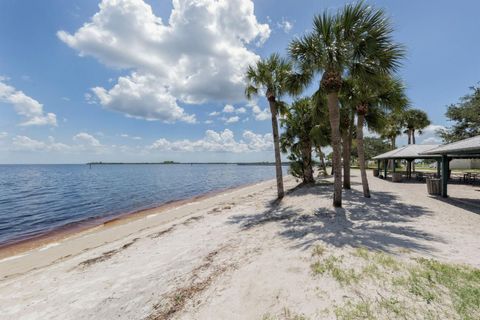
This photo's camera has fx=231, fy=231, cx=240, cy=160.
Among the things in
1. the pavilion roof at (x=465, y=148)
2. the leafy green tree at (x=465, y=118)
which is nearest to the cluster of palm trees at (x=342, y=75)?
the pavilion roof at (x=465, y=148)

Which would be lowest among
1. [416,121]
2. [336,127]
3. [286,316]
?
[286,316]

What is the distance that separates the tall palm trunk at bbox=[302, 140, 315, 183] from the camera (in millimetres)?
18062

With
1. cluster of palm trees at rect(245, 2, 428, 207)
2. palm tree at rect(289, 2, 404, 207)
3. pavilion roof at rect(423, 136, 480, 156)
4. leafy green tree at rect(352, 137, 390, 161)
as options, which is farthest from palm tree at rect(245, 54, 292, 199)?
leafy green tree at rect(352, 137, 390, 161)

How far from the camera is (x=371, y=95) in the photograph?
→ 11664mm

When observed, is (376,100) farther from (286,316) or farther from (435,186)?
(286,316)

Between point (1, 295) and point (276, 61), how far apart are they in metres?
13.7

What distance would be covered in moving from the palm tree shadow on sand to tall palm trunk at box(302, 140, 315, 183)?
7.09 metres

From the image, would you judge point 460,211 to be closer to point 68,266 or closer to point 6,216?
point 68,266

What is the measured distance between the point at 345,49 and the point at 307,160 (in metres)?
10.9

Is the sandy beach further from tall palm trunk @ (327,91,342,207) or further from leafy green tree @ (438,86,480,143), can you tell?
leafy green tree @ (438,86,480,143)

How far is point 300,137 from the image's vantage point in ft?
59.4

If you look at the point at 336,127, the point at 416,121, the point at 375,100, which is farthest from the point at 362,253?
the point at 416,121

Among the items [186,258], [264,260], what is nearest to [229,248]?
[186,258]

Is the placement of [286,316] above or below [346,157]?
below
